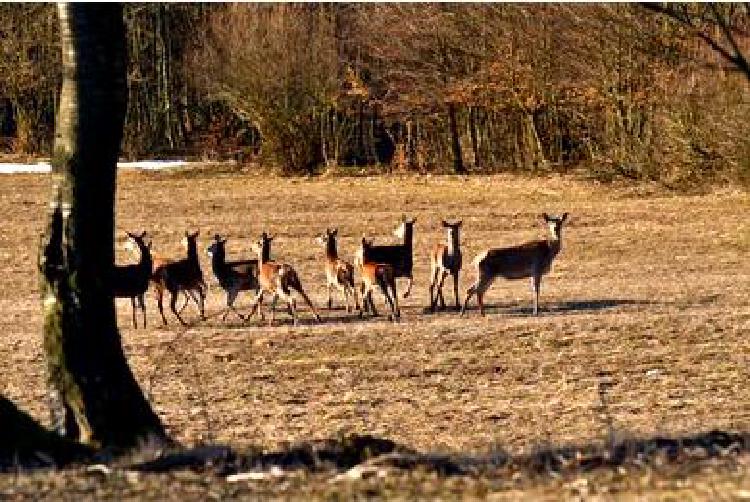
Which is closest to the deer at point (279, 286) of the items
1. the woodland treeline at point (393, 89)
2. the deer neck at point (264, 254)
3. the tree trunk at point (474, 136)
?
the deer neck at point (264, 254)

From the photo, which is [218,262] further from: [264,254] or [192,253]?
[264,254]

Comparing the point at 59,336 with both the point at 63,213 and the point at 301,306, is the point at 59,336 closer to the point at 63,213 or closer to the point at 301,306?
the point at 63,213

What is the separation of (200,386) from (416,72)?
28.1 metres

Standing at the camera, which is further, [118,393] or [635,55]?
[635,55]

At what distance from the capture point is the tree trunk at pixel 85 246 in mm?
7770

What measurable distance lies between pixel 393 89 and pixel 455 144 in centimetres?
220

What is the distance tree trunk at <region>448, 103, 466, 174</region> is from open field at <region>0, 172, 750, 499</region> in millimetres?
11774

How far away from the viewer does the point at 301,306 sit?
20031 mm

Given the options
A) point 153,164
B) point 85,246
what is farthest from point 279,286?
point 153,164

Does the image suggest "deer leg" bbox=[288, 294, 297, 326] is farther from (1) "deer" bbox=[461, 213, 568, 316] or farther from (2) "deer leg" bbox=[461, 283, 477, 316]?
(1) "deer" bbox=[461, 213, 568, 316]

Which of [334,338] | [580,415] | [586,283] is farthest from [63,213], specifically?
[586,283]

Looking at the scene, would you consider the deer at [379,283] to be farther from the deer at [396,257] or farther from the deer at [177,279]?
the deer at [177,279]

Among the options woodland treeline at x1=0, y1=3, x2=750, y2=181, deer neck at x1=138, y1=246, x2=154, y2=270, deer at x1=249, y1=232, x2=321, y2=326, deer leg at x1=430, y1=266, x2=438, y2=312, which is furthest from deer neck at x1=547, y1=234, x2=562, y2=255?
woodland treeline at x1=0, y1=3, x2=750, y2=181

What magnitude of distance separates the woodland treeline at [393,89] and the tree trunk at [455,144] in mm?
59
